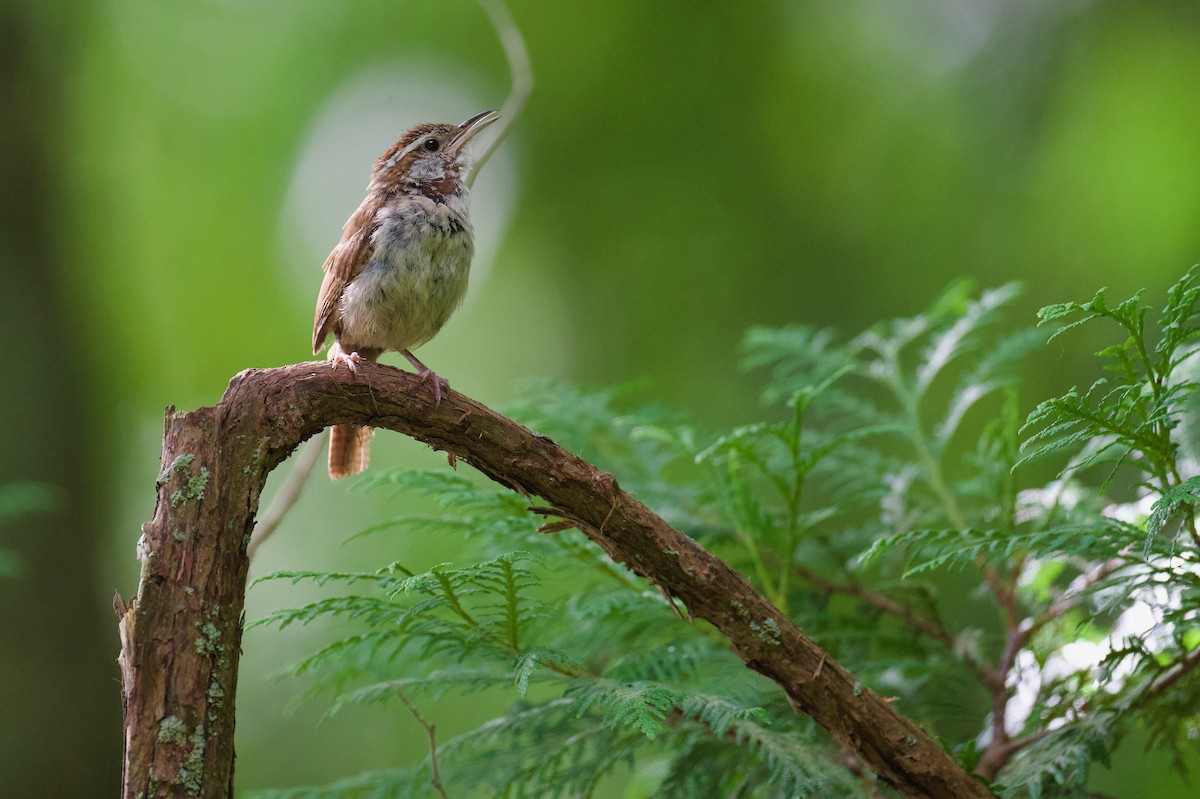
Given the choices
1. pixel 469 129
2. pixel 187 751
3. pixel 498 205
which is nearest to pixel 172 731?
pixel 187 751

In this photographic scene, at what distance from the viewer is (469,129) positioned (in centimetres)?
305

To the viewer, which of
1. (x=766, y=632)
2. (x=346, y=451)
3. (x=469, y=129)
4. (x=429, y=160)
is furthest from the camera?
(x=469, y=129)

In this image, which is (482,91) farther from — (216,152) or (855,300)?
(855,300)

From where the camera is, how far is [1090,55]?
4445mm

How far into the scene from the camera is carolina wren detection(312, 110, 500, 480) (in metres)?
2.43

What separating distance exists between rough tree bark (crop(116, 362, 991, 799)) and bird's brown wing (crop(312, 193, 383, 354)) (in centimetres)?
79

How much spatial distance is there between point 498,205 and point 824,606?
3733mm

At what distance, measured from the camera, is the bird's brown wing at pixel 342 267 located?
2.47 meters

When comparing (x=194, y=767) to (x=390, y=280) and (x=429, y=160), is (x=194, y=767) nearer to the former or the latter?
(x=390, y=280)

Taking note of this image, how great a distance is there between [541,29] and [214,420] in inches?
169

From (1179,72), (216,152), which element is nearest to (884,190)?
(1179,72)

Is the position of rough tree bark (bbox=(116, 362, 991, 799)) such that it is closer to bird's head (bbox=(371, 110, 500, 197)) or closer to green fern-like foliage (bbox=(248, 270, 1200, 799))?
green fern-like foliage (bbox=(248, 270, 1200, 799))

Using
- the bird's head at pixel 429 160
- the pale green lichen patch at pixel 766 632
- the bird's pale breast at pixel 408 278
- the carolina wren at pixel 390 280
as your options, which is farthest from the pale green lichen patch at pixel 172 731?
the bird's head at pixel 429 160

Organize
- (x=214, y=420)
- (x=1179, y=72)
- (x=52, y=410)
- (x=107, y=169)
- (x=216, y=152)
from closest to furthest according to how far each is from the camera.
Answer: (x=214, y=420)
(x=52, y=410)
(x=1179, y=72)
(x=107, y=169)
(x=216, y=152)
